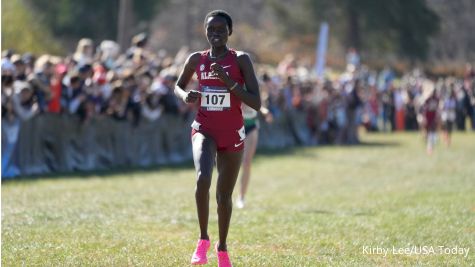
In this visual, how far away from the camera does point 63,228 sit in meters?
11.0

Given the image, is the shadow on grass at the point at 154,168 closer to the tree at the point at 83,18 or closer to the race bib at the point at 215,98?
the race bib at the point at 215,98

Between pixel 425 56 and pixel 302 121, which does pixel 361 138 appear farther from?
pixel 425 56

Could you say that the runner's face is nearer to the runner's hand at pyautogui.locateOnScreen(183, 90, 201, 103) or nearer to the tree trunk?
the runner's hand at pyautogui.locateOnScreen(183, 90, 201, 103)

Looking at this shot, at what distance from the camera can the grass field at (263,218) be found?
9086 mm

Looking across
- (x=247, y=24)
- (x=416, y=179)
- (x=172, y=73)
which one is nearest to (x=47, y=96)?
(x=172, y=73)

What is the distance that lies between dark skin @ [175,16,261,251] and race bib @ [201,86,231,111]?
0.08m

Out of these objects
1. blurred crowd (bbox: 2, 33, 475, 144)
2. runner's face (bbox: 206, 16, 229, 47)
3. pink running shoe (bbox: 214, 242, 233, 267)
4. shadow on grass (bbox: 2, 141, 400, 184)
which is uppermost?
runner's face (bbox: 206, 16, 229, 47)

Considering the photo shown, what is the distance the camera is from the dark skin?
8289mm

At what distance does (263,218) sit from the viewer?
12492mm

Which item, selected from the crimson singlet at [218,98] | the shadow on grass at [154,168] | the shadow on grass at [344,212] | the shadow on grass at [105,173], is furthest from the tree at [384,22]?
the crimson singlet at [218,98]

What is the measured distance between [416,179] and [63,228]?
33.7 feet

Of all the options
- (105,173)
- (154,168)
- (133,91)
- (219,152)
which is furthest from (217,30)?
(154,168)

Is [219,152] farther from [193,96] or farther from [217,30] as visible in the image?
[217,30]

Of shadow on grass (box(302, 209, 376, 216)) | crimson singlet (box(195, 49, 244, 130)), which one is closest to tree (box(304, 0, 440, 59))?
shadow on grass (box(302, 209, 376, 216))
